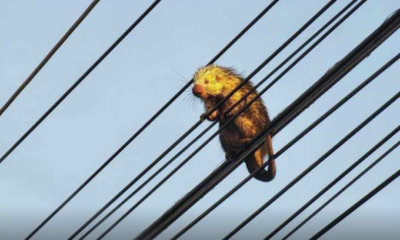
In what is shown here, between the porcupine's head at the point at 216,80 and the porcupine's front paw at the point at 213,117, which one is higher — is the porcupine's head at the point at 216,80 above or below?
above

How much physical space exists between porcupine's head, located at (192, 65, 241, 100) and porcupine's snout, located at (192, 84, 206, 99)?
0.14ft

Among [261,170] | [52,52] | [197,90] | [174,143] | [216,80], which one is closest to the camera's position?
[52,52]

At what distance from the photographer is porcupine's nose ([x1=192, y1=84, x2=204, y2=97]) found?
404 inches

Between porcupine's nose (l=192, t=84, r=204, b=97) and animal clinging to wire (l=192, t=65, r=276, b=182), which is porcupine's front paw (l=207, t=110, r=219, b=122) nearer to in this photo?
animal clinging to wire (l=192, t=65, r=276, b=182)

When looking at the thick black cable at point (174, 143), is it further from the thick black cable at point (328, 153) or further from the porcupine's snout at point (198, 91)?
the porcupine's snout at point (198, 91)

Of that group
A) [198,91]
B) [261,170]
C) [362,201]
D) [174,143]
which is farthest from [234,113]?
[362,201]

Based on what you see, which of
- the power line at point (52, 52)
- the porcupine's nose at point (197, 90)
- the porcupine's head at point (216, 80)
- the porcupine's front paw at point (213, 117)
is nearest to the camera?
the power line at point (52, 52)

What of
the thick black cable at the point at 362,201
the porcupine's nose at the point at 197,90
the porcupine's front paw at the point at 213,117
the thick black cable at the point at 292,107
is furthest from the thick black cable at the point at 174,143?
the porcupine's nose at the point at 197,90

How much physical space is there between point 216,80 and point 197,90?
1.95 feet

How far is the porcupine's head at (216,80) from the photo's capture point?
418 inches

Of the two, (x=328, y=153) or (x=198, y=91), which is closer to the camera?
(x=328, y=153)

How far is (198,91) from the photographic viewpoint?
10.3 meters

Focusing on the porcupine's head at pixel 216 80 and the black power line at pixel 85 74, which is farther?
the porcupine's head at pixel 216 80

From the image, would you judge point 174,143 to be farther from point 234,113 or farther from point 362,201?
point 234,113
